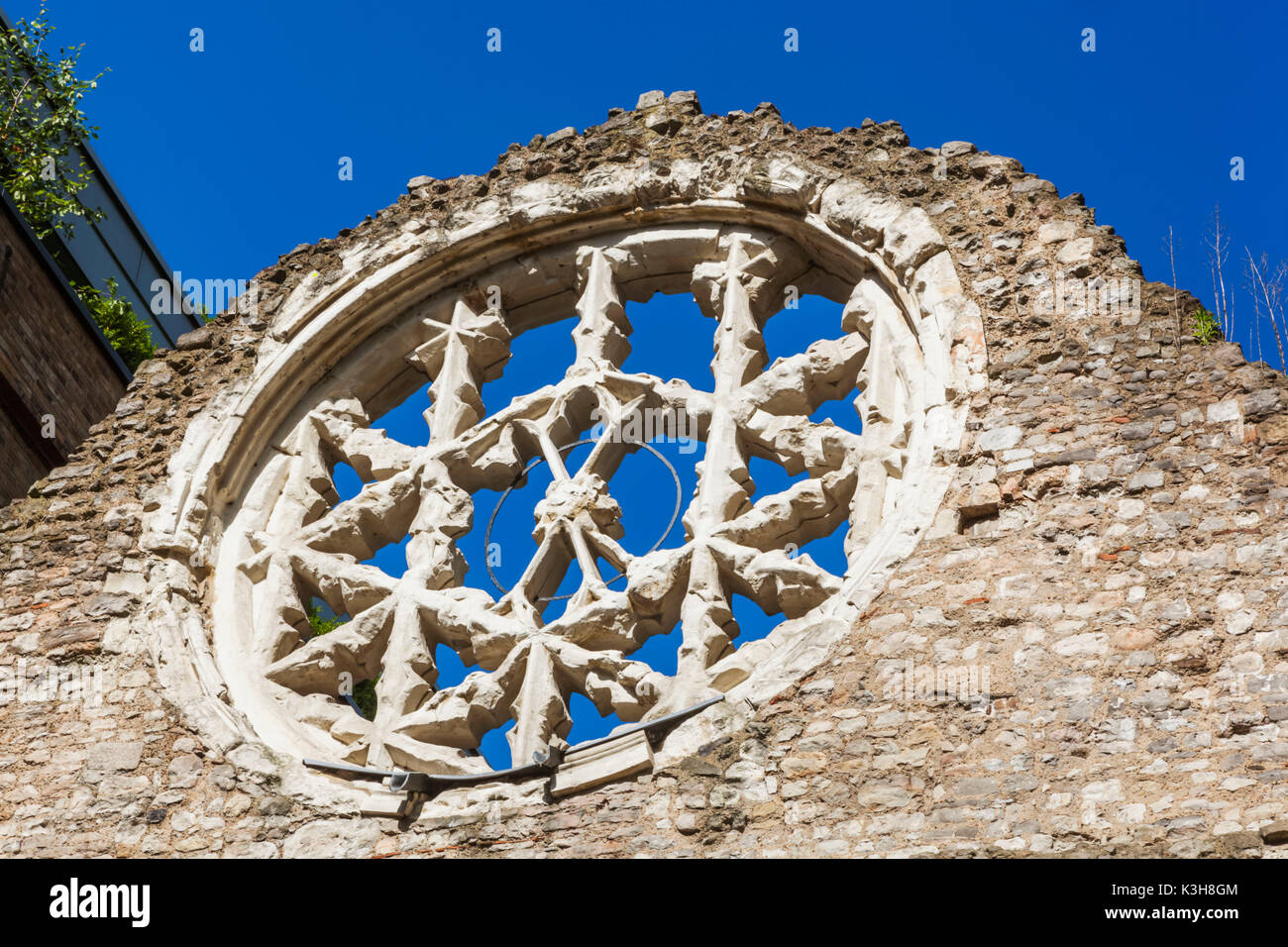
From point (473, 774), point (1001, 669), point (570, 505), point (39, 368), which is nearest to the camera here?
point (1001, 669)

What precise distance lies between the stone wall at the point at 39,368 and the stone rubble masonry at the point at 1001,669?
273 cm

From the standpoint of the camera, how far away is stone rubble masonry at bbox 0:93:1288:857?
712 centimetres

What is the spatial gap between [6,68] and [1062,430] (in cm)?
892

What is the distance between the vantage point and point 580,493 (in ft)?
30.2

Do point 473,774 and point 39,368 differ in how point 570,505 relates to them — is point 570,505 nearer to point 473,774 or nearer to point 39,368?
point 473,774

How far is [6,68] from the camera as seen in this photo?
14219mm

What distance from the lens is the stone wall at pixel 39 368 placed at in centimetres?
1223

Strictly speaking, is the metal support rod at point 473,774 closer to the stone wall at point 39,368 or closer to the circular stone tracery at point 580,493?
the circular stone tracery at point 580,493

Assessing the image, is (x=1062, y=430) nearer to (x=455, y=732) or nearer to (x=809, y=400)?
(x=809, y=400)

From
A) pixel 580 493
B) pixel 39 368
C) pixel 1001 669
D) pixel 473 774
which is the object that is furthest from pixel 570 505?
pixel 39 368

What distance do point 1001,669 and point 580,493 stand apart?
7.84 feet

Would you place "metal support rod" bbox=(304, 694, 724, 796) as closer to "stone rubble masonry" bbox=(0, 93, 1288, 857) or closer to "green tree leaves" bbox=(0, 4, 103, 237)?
"stone rubble masonry" bbox=(0, 93, 1288, 857)

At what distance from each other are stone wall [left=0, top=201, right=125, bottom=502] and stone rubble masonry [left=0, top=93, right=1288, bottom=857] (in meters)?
2.73
